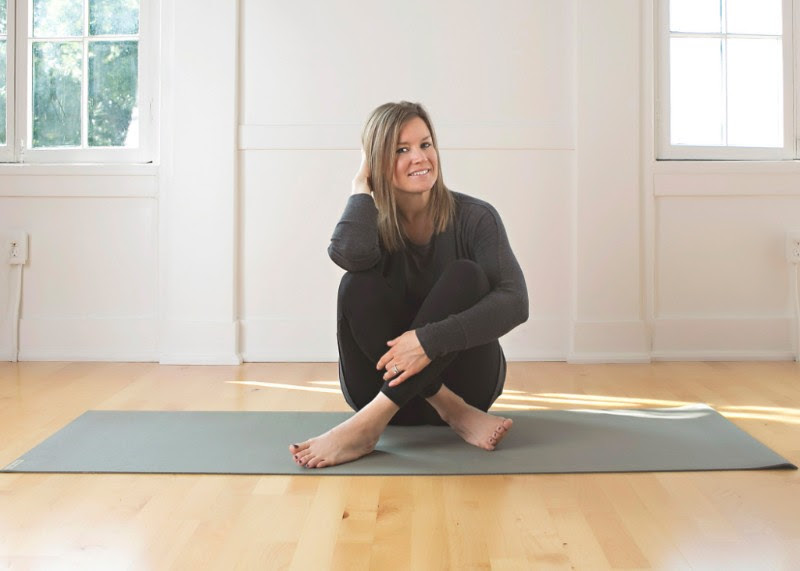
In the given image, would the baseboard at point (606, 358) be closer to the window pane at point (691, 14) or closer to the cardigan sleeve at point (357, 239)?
the window pane at point (691, 14)

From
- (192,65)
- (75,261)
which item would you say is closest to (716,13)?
(192,65)

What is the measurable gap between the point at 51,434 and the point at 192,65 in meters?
1.84

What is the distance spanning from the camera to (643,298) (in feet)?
12.9

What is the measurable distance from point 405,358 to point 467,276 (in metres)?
0.26

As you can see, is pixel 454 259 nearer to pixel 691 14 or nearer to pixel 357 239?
pixel 357 239

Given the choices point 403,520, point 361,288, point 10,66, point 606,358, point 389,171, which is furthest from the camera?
point 10,66

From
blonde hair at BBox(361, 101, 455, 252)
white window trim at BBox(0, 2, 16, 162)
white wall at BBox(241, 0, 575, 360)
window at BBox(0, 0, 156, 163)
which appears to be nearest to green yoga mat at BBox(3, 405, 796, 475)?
blonde hair at BBox(361, 101, 455, 252)

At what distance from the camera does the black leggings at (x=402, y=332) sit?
2.24 metres

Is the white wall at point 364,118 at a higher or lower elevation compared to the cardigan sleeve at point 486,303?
higher

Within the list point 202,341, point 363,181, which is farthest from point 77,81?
point 363,181

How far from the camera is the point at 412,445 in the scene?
241 centimetres

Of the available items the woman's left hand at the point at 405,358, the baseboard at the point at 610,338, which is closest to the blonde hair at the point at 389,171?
the woman's left hand at the point at 405,358

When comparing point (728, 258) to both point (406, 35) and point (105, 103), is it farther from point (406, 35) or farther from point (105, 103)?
point (105, 103)

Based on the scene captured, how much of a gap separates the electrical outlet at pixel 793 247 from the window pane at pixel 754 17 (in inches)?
33.9
